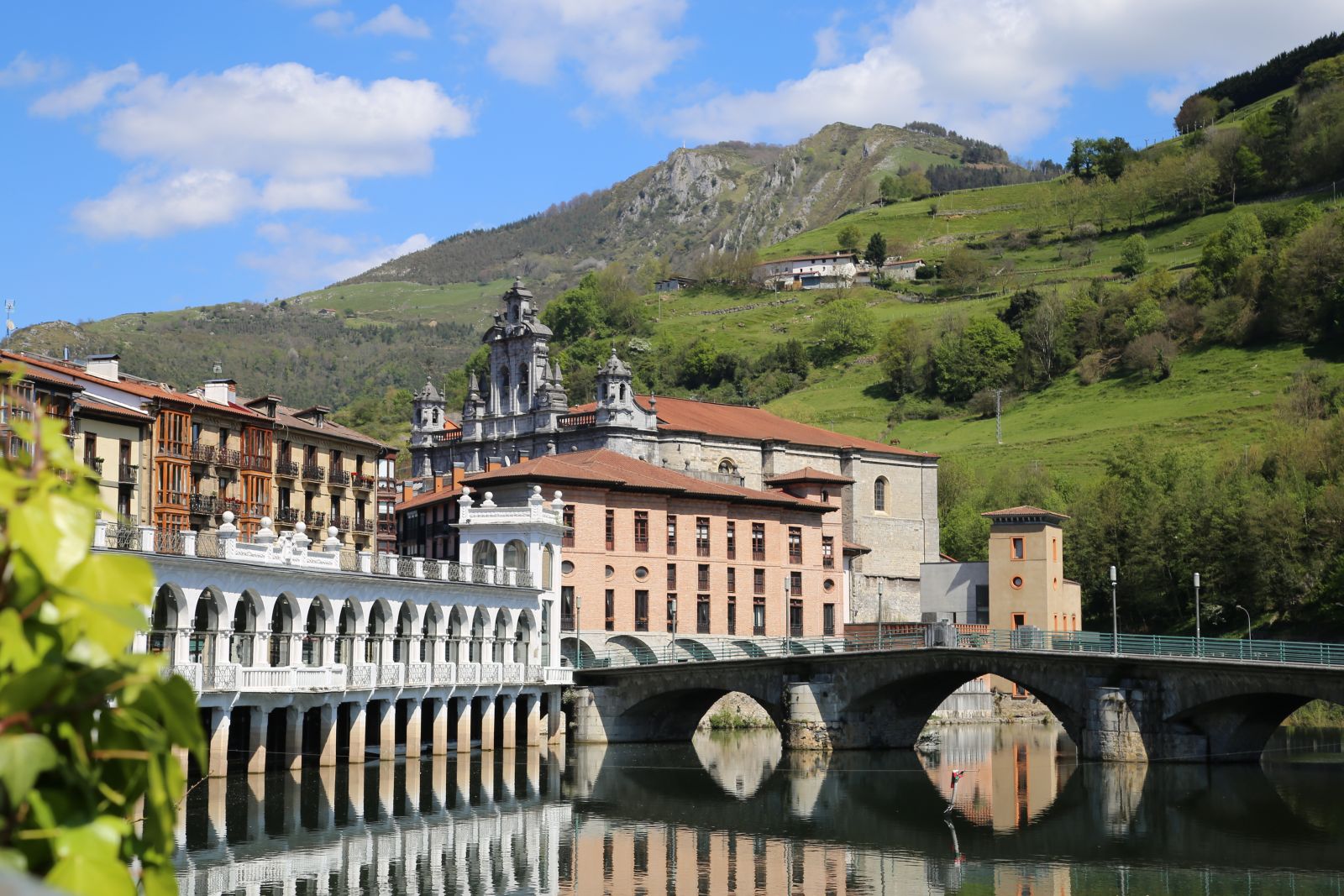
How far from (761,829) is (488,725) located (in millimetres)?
24590

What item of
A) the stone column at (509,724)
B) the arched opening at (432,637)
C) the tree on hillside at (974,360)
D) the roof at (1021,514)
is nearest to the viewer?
the arched opening at (432,637)

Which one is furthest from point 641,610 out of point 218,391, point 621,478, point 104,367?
point 104,367

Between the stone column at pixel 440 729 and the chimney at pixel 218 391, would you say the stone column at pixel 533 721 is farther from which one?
the chimney at pixel 218 391

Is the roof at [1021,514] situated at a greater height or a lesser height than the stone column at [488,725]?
greater

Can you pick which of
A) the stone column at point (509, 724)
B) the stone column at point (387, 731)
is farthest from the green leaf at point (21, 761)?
the stone column at point (509, 724)

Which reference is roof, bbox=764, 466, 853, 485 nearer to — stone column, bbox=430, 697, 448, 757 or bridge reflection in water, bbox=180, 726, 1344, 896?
bridge reflection in water, bbox=180, 726, 1344, 896

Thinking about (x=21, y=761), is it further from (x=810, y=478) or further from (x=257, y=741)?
(x=810, y=478)

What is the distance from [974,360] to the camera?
174 m

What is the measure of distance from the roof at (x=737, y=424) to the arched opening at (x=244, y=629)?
47489 millimetres

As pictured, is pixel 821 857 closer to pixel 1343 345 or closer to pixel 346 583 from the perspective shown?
pixel 346 583

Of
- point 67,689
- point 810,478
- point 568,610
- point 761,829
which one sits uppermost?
point 810,478

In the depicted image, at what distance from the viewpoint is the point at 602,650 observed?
90.2 metres

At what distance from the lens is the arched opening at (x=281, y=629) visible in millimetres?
66688

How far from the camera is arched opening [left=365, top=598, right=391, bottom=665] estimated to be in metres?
70.1
